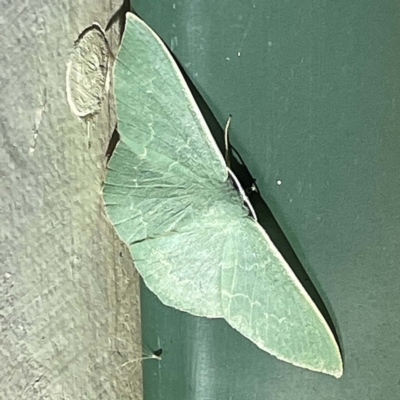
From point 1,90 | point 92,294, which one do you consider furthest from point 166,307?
point 1,90

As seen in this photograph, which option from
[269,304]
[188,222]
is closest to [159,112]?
[188,222]

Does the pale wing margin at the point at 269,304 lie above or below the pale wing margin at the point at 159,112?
below

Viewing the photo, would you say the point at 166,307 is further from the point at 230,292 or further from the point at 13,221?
the point at 13,221

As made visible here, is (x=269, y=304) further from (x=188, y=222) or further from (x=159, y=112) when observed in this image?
(x=159, y=112)
